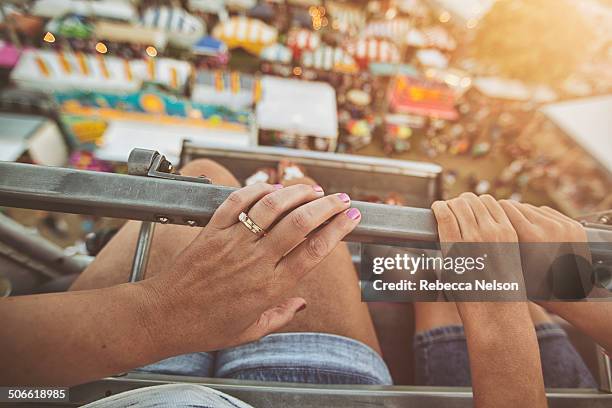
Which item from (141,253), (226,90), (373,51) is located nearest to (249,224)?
(141,253)

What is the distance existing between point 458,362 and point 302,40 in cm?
819

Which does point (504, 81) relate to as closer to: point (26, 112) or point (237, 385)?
point (237, 385)

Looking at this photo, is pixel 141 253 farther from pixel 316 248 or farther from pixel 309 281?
pixel 309 281

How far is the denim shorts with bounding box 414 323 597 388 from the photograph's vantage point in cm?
119

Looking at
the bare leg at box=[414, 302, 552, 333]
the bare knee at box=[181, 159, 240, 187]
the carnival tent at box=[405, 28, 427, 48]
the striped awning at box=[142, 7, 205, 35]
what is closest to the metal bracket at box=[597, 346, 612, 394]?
the bare leg at box=[414, 302, 552, 333]

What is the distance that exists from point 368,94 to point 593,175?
5.33 metres

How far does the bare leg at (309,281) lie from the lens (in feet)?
3.68

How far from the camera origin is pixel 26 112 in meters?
5.45

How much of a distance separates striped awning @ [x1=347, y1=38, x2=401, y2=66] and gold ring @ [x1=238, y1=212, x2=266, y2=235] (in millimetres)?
8245

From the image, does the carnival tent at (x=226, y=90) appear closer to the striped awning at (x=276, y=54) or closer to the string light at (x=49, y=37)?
the striped awning at (x=276, y=54)

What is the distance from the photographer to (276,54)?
733 centimetres

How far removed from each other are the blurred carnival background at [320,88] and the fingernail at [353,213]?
15.1 ft

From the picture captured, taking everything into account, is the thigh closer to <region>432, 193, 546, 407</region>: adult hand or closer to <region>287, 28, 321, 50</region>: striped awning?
<region>432, 193, 546, 407</region>: adult hand

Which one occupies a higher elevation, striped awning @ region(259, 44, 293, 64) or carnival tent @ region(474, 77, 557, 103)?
striped awning @ region(259, 44, 293, 64)
